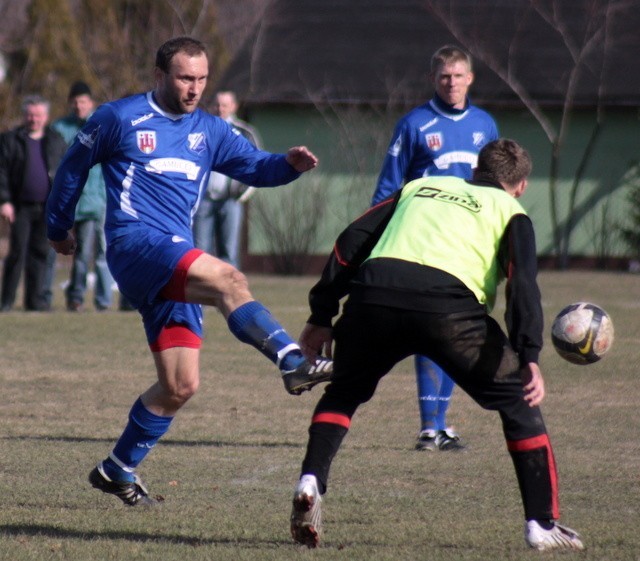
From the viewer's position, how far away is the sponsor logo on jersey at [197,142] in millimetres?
6148

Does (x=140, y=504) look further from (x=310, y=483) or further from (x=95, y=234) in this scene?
(x=95, y=234)

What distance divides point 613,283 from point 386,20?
902 cm

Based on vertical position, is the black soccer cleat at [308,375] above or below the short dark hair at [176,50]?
below

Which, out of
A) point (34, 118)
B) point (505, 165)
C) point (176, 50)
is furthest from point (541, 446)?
point (34, 118)

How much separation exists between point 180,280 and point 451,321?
1.31 metres

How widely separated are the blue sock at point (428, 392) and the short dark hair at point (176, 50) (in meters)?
2.46

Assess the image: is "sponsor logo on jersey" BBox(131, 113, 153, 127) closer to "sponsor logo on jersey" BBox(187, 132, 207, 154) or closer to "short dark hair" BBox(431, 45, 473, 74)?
"sponsor logo on jersey" BBox(187, 132, 207, 154)

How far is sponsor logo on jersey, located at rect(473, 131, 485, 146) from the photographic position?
791cm

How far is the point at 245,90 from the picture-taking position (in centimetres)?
2500

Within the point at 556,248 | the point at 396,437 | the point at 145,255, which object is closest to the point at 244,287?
the point at 145,255

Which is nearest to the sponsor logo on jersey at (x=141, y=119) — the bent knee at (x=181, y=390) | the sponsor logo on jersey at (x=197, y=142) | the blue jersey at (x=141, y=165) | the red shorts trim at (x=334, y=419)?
the blue jersey at (x=141, y=165)

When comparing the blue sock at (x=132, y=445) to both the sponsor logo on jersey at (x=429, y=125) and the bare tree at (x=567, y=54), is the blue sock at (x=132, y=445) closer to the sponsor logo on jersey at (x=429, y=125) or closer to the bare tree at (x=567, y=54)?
the sponsor logo on jersey at (x=429, y=125)

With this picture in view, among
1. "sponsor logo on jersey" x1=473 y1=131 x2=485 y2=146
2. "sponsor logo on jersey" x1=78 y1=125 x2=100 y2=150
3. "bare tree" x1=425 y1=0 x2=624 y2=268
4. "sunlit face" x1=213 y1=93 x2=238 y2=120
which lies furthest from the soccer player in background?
"bare tree" x1=425 y1=0 x2=624 y2=268

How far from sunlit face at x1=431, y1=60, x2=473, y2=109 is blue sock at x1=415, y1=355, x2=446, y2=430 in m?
1.56
